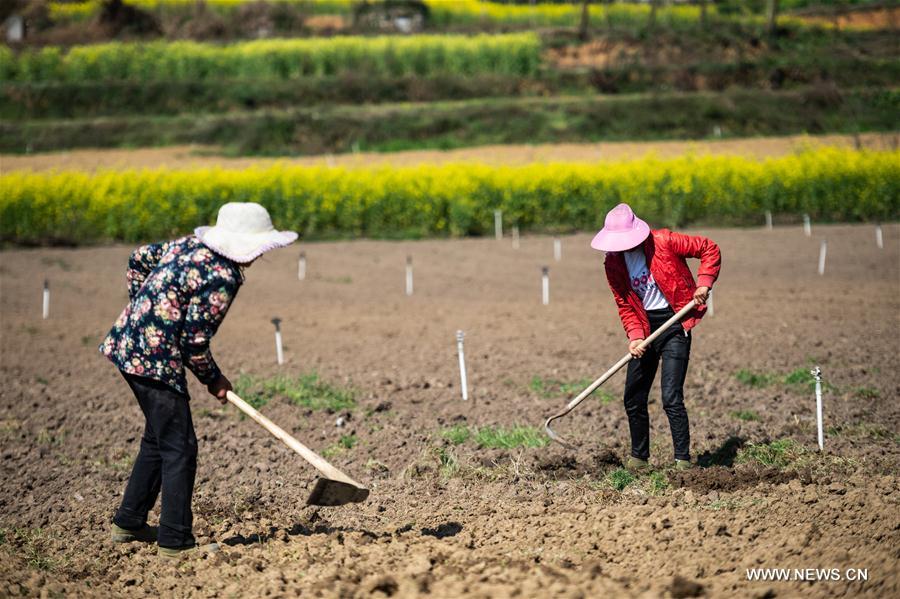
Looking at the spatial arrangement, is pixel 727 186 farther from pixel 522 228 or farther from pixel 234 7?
pixel 234 7

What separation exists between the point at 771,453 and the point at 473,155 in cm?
2814

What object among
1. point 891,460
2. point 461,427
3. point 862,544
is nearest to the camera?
point 862,544

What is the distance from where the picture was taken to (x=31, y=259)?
78.6 ft

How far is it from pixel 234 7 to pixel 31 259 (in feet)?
110

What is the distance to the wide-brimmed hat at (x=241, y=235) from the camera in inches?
221

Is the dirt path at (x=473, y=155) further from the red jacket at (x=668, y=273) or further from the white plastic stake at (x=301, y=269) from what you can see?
the red jacket at (x=668, y=273)

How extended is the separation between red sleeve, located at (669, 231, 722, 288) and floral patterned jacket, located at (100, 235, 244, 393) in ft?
9.61

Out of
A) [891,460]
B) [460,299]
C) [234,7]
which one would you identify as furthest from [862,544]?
[234,7]

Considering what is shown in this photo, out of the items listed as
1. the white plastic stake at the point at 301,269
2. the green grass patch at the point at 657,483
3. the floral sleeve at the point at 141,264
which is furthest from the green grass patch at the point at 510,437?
the white plastic stake at the point at 301,269

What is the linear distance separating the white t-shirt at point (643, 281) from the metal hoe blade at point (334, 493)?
2411mm

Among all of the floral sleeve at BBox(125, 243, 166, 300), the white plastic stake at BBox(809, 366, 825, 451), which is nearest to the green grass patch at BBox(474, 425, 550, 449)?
the white plastic stake at BBox(809, 366, 825, 451)

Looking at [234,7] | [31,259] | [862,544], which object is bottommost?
[31,259]

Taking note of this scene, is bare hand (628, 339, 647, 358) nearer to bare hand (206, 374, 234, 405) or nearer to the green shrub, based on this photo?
bare hand (206, 374, 234, 405)

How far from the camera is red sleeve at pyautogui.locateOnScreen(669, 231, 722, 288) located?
6770mm
